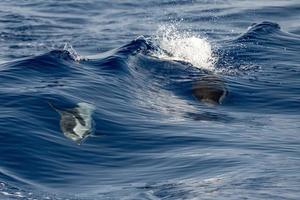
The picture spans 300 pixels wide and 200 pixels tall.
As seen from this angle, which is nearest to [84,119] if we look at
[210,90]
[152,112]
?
[152,112]

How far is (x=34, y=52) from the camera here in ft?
93.2

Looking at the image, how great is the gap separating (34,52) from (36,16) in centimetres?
643

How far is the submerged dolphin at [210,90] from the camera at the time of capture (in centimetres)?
2182

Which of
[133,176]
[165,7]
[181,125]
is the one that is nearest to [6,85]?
[181,125]

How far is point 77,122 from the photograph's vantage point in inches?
736

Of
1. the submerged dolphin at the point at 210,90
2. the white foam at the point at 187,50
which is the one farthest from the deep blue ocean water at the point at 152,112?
the submerged dolphin at the point at 210,90

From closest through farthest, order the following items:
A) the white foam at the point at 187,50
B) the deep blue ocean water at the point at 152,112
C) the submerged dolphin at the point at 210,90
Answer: the deep blue ocean water at the point at 152,112, the submerged dolphin at the point at 210,90, the white foam at the point at 187,50

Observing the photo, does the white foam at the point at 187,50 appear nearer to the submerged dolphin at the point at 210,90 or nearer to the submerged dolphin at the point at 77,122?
the submerged dolphin at the point at 210,90

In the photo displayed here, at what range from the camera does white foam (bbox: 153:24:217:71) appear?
2527cm

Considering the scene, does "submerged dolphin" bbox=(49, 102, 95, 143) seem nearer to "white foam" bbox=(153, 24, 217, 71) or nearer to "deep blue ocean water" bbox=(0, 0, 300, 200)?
"deep blue ocean water" bbox=(0, 0, 300, 200)

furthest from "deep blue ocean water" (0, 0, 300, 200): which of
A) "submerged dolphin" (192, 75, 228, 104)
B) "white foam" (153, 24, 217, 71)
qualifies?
"submerged dolphin" (192, 75, 228, 104)

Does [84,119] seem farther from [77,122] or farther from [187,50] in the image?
[187,50]

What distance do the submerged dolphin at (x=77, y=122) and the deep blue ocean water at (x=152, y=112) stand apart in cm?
14

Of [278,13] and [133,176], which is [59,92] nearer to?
[133,176]
